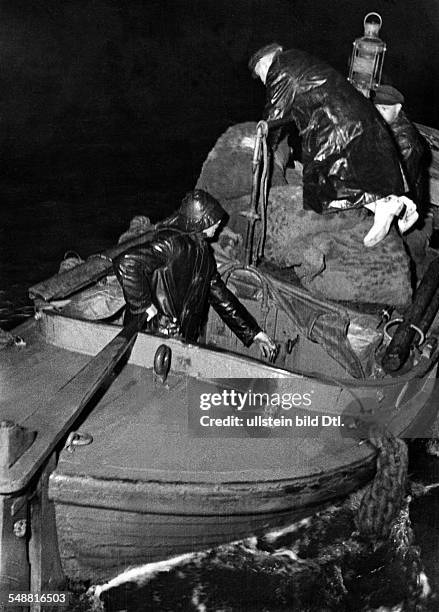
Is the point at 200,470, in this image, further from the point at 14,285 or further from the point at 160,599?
the point at 14,285

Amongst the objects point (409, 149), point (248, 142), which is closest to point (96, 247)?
point (248, 142)

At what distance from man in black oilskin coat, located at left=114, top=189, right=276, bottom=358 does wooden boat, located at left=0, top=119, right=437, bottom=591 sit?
0.30 metres

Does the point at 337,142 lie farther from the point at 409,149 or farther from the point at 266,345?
the point at 266,345

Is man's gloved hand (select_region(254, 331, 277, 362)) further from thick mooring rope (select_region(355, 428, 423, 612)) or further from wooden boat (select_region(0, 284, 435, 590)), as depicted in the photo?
thick mooring rope (select_region(355, 428, 423, 612))

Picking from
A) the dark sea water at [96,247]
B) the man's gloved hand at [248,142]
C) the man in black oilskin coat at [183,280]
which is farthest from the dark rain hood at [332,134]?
the dark sea water at [96,247]

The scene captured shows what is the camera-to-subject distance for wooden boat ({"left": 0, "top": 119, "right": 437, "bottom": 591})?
4.65 m

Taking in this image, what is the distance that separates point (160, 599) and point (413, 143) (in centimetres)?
443

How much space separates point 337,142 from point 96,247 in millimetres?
5954

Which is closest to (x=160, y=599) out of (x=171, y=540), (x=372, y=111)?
(x=171, y=540)

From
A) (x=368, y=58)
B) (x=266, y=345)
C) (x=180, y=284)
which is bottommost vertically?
(x=266, y=345)

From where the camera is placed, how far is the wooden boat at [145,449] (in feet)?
15.3

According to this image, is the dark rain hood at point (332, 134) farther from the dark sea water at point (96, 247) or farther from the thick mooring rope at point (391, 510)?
the dark sea water at point (96, 247)

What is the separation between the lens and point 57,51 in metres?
17.6

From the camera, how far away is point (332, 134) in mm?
6902
